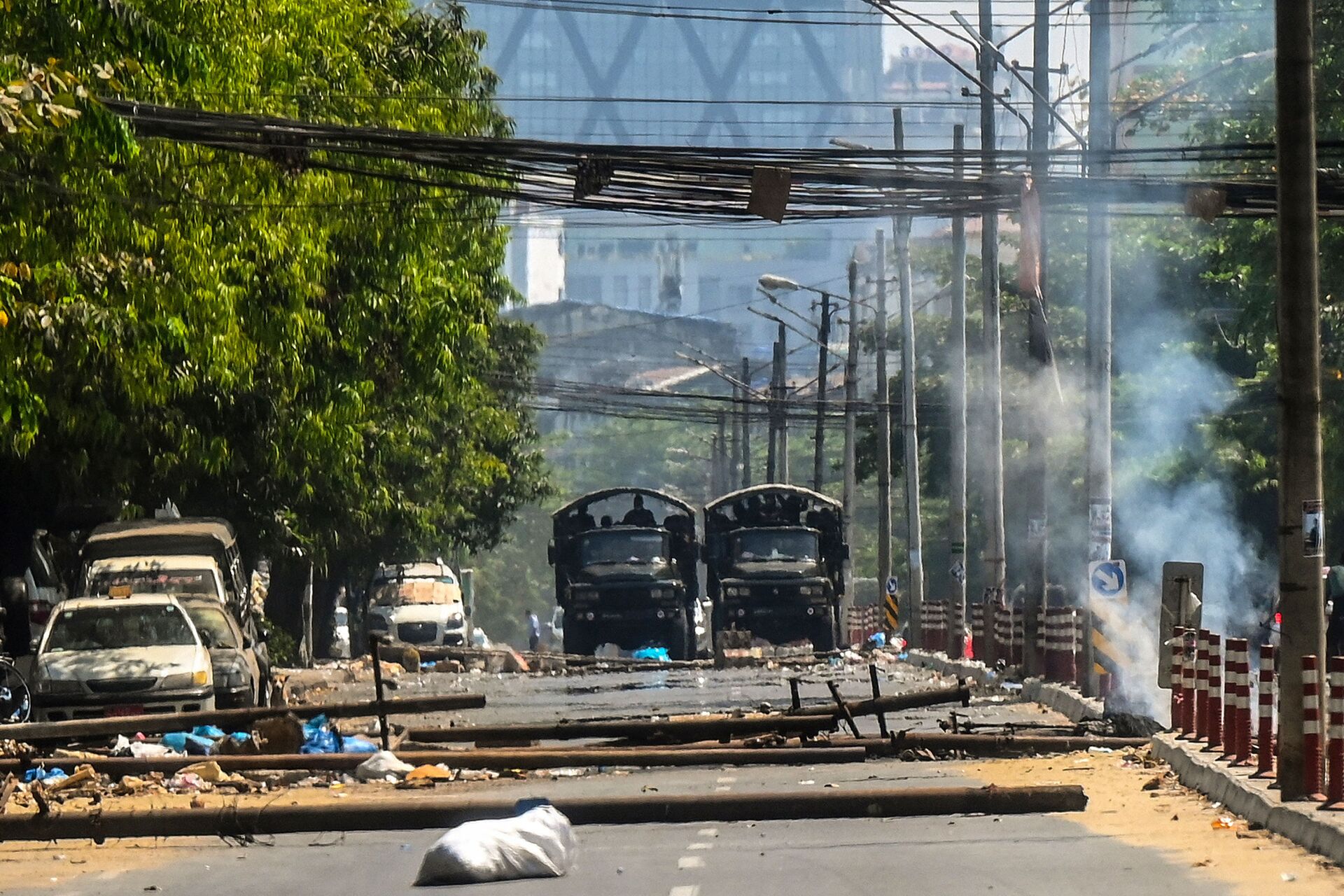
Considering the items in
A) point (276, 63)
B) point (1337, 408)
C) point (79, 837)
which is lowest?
point (79, 837)

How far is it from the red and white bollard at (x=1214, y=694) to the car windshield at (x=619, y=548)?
102 feet

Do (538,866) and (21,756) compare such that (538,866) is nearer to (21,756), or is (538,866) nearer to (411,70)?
(21,756)

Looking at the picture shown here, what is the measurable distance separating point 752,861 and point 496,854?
5.10 feet

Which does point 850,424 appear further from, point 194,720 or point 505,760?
point 505,760

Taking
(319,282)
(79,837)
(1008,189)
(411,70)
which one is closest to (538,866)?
(79,837)

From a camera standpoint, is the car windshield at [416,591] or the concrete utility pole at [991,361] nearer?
the concrete utility pole at [991,361]

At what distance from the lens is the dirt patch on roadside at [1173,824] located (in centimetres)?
1048

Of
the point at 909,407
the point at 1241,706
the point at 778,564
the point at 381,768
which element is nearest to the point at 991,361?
the point at 909,407

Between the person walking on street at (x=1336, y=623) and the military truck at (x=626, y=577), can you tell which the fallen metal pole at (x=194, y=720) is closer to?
the person walking on street at (x=1336, y=623)

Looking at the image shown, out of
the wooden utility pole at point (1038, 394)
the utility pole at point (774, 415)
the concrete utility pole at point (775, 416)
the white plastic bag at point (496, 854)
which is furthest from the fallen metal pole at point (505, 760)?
the utility pole at point (774, 415)

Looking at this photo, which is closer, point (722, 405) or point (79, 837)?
point (79, 837)

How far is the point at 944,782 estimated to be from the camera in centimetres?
1579

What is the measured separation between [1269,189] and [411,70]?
14.2 meters

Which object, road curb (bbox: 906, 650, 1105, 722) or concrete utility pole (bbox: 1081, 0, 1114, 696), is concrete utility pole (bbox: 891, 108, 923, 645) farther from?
concrete utility pole (bbox: 1081, 0, 1114, 696)
